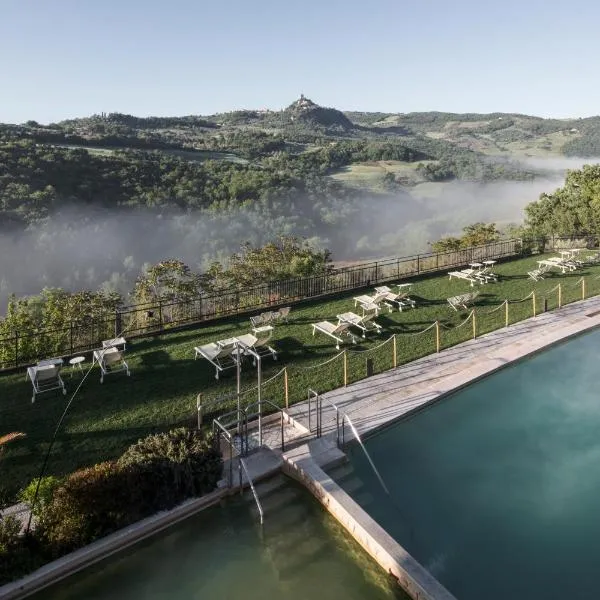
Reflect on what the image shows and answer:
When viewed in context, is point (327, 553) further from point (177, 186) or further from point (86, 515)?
point (177, 186)

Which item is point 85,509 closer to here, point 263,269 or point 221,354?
point 221,354

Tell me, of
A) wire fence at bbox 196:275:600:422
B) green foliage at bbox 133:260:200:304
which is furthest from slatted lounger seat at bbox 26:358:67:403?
green foliage at bbox 133:260:200:304

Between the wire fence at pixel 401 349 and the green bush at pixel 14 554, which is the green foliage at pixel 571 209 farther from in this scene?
the green bush at pixel 14 554

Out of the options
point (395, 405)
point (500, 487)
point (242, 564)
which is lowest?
point (500, 487)

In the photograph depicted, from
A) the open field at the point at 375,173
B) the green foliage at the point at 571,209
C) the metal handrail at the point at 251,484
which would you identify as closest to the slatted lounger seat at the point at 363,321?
the metal handrail at the point at 251,484

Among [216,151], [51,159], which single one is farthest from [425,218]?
[51,159]

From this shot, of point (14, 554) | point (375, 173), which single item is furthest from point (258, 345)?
point (375, 173)

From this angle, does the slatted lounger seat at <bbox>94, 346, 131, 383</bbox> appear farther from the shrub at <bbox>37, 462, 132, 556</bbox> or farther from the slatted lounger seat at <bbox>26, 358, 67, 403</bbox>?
the shrub at <bbox>37, 462, 132, 556</bbox>
